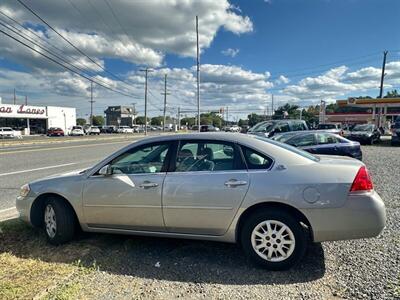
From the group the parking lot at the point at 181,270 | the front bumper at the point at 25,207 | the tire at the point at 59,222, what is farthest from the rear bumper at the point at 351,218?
the front bumper at the point at 25,207

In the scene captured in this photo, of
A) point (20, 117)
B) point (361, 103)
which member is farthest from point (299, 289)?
point (20, 117)

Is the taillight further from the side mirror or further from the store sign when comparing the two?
the store sign

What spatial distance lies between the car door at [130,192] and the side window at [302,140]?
7.66m

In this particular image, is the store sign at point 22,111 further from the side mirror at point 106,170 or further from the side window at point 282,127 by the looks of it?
the side mirror at point 106,170

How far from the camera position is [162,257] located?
12.3 ft

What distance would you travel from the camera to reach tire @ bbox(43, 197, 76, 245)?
13.2ft

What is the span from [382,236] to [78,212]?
4093 mm

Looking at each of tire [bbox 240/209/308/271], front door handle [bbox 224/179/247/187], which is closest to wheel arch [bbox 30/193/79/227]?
front door handle [bbox 224/179/247/187]

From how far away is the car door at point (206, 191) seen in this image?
11.2 feet

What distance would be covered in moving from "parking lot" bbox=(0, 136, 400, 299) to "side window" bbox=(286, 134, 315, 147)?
6264mm

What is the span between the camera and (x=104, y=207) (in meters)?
3.89

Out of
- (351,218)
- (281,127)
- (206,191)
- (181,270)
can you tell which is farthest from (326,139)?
(181,270)

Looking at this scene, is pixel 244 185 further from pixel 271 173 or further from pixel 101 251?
pixel 101 251

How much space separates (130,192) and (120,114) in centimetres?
12451
